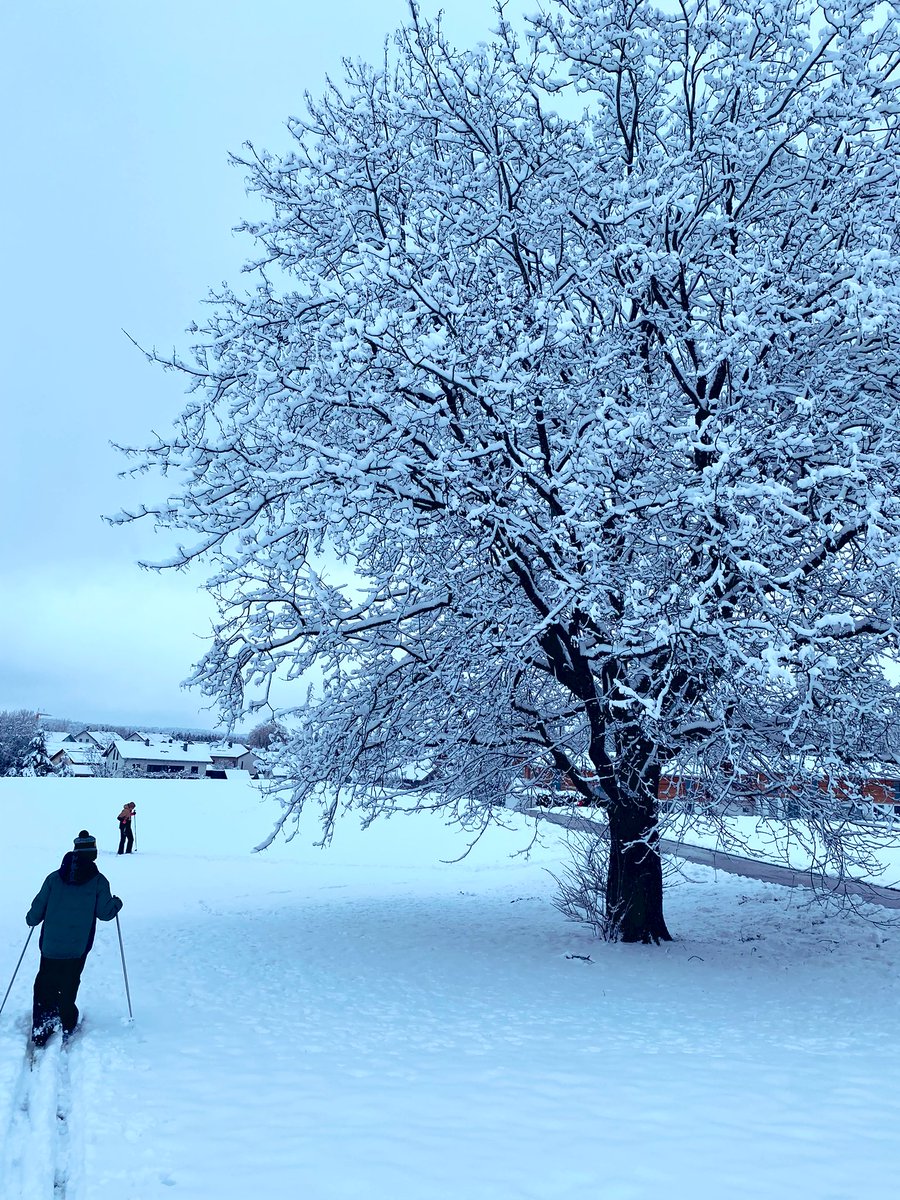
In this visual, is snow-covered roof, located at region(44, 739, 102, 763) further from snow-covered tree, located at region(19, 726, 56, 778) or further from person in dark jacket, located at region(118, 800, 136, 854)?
person in dark jacket, located at region(118, 800, 136, 854)

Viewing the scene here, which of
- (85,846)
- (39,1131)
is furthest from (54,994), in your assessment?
(39,1131)

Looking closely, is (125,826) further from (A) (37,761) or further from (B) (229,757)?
(B) (229,757)

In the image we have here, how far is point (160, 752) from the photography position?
343 feet

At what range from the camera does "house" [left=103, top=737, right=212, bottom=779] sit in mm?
98062

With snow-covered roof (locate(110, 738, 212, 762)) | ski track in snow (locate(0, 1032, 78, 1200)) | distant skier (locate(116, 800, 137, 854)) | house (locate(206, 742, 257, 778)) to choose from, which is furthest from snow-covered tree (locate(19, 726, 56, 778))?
ski track in snow (locate(0, 1032, 78, 1200))

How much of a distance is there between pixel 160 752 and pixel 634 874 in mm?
100891

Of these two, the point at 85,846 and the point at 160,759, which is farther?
the point at 160,759

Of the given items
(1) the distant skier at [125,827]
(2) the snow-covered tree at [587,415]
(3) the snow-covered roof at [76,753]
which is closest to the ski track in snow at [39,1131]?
(2) the snow-covered tree at [587,415]

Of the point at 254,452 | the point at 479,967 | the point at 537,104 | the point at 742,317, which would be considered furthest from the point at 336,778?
the point at 537,104

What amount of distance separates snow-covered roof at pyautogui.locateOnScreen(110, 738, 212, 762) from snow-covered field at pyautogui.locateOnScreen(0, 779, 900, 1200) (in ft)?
302

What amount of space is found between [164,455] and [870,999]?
8.77m

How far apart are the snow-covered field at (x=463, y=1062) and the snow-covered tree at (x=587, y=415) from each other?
1.71 meters

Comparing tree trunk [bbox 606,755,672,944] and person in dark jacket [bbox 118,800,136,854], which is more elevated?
tree trunk [bbox 606,755,672,944]

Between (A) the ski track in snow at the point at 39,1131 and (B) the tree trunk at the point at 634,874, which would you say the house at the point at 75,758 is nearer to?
(B) the tree trunk at the point at 634,874
